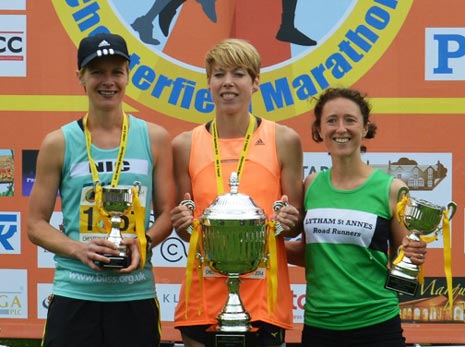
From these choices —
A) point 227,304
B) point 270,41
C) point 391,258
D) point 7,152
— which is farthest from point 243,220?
point 7,152

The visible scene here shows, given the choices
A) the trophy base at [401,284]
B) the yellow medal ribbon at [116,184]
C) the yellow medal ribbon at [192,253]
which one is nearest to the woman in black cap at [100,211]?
the yellow medal ribbon at [116,184]

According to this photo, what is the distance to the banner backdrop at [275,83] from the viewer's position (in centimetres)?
390

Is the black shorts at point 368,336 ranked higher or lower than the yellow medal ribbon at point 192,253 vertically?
lower

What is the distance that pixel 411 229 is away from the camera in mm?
2748

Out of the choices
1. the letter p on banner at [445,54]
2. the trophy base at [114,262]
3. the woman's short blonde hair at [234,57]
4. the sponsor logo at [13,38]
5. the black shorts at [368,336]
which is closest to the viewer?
the trophy base at [114,262]

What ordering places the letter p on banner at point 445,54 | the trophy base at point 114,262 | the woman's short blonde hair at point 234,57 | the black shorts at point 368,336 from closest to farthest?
the trophy base at point 114,262 → the black shorts at point 368,336 → the woman's short blonde hair at point 234,57 → the letter p on banner at point 445,54

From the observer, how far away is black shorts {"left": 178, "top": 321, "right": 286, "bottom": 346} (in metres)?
2.91

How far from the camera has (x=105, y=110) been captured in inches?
114

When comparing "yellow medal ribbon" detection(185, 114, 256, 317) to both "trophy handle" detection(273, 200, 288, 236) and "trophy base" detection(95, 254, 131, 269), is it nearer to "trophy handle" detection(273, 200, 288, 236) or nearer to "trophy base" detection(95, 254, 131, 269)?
"trophy handle" detection(273, 200, 288, 236)

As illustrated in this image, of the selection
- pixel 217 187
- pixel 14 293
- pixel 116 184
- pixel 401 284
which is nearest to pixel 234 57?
pixel 217 187

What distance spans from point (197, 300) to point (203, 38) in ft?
4.74

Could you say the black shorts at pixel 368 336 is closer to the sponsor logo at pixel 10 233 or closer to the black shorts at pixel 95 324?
the black shorts at pixel 95 324

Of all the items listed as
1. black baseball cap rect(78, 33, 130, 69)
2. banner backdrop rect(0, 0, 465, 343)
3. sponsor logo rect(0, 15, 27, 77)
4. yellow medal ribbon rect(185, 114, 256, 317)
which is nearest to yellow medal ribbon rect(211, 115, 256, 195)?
yellow medal ribbon rect(185, 114, 256, 317)

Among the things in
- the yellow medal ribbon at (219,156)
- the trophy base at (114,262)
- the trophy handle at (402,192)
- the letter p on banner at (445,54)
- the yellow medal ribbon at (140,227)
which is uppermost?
the letter p on banner at (445,54)
